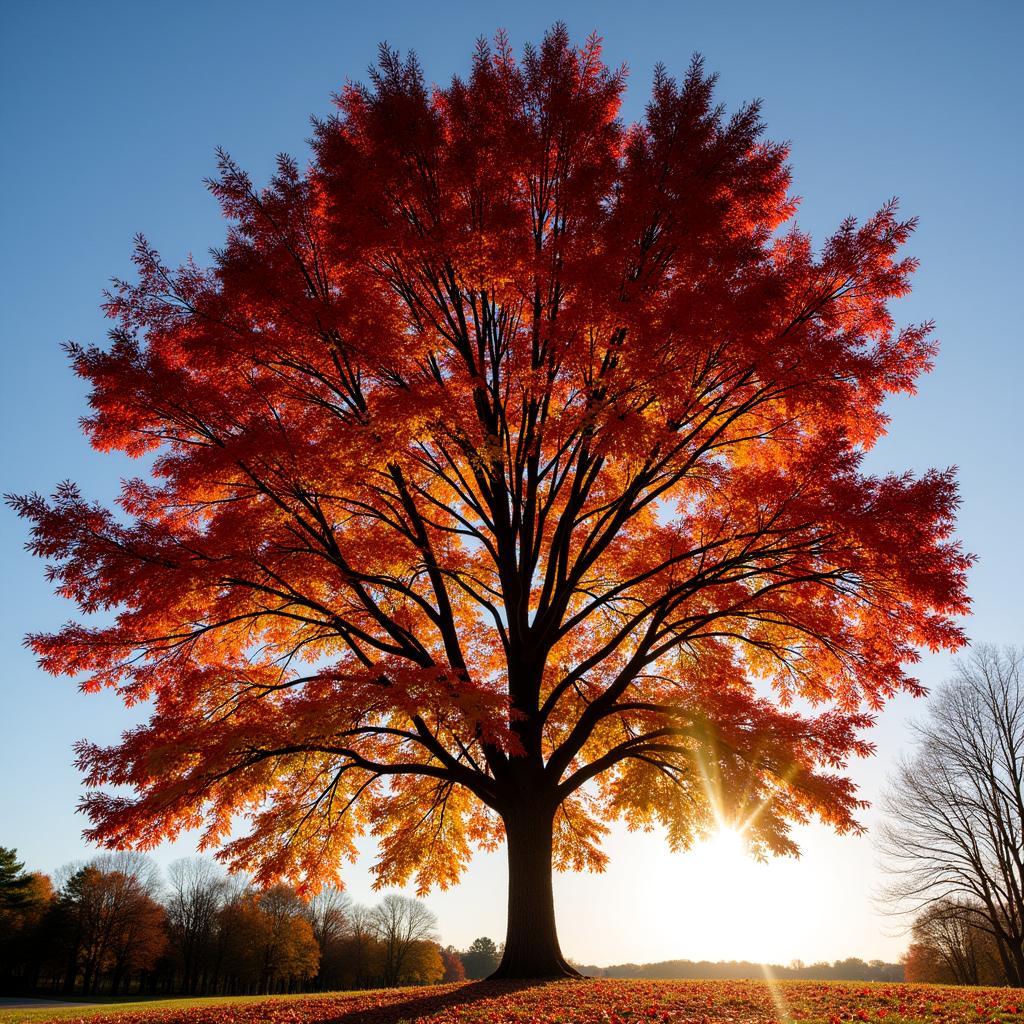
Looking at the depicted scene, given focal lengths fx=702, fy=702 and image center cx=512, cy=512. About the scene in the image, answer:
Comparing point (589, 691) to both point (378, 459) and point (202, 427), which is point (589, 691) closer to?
point (378, 459)

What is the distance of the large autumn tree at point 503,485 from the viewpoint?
1010 cm

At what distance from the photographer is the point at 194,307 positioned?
11.1 meters

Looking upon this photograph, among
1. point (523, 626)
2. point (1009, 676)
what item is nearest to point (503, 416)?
point (523, 626)

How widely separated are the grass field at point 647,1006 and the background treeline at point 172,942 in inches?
2407

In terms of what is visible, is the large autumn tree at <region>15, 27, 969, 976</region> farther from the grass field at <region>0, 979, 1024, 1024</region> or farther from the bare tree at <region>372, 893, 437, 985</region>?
the bare tree at <region>372, 893, 437, 985</region>

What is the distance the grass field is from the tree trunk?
63 centimetres

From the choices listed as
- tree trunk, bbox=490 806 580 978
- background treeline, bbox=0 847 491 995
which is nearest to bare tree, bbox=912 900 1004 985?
tree trunk, bbox=490 806 580 978

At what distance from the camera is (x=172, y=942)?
218 ft

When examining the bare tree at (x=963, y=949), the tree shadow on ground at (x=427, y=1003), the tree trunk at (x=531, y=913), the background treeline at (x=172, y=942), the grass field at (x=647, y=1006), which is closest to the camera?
the grass field at (x=647, y=1006)

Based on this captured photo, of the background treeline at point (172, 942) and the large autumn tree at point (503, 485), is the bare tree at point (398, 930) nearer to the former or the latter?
the background treeline at point (172, 942)

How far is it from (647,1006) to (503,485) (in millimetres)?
8262

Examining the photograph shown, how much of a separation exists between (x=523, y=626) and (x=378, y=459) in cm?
444

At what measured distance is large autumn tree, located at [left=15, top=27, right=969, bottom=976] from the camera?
1010 cm

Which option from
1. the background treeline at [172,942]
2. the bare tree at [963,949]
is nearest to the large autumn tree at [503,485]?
the bare tree at [963,949]
